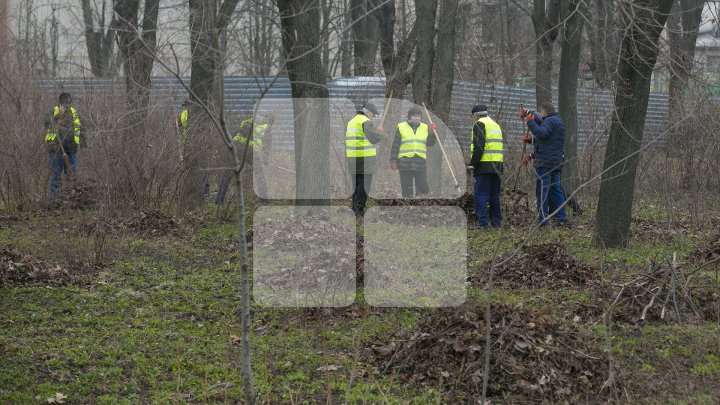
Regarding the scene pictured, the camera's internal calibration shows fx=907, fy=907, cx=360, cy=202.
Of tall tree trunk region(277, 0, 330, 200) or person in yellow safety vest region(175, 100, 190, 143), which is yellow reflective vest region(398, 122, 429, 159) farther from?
person in yellow safety vest region(175, 100, 190, 143)

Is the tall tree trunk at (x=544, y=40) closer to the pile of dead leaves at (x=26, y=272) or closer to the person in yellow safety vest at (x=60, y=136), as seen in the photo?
the person in yellow safety vest at (x=60, y=136)

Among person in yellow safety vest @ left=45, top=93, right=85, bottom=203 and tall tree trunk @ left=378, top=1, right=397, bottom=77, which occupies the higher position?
tall tree trunk @ left=378, top=1, right=397, bottom=77

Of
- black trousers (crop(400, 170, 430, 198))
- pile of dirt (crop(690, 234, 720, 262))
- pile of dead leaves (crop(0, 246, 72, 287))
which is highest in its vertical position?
black trousers (crop(400, 170, 430, 198))

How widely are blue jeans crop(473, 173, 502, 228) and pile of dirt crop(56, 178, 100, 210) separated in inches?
236

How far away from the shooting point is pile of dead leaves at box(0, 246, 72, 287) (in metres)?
9.00

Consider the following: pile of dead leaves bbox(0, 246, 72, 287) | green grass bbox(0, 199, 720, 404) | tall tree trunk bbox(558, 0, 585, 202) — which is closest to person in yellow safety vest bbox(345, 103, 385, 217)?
tall tree trunk bbox(558, 0, 585, 202)

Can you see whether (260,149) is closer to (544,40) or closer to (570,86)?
(570,86)

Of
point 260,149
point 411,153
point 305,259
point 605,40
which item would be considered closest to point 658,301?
point 305,259

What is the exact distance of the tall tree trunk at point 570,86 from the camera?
14883 millimetres

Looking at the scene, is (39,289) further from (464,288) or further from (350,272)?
(464,288)

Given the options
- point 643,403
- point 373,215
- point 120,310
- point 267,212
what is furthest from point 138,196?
point 643,403

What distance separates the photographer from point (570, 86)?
15.2 m

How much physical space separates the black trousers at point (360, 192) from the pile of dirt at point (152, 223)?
117 inches

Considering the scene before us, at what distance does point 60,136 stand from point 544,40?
9198 millimetres
